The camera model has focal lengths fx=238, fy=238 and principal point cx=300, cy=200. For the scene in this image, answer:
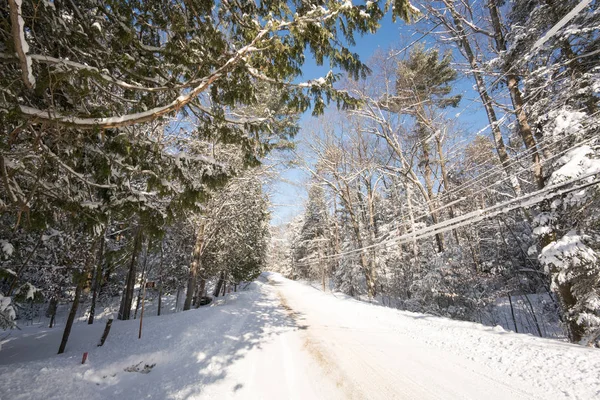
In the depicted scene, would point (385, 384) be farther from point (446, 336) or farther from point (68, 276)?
point (68, 276)

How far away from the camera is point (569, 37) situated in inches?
230

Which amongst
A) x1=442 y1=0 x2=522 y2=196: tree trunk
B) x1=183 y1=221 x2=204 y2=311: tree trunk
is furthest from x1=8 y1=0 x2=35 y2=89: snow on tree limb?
x1=183 y1=221 x2=204 y2=311: tree trunk

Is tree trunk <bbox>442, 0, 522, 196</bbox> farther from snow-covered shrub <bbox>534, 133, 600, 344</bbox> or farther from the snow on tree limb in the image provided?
the snow on tree limb

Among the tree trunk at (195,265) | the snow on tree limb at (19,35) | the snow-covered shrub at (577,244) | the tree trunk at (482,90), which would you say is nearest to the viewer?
the snow on tree limb at (19,35)

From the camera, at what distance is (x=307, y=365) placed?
474cm

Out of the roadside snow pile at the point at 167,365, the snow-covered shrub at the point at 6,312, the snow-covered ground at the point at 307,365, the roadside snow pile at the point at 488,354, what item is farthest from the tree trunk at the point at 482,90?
the snow-covered shrub at the point at 6,312

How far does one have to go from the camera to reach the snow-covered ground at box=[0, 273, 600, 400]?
143 inches

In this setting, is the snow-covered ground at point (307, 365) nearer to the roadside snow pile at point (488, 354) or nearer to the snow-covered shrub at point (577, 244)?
the roadside snow pile at point (488, 354)

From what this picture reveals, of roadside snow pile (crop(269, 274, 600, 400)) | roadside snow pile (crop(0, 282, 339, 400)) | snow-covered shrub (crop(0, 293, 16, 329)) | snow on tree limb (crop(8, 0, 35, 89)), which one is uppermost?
snow on tree limb (crop(8, 0, 35, 89))

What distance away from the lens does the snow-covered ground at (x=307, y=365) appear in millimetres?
3631

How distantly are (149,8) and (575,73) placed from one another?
9520mm

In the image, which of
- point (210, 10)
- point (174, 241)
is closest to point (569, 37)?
point (210, 10)

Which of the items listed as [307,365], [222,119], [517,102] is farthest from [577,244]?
[222,119]

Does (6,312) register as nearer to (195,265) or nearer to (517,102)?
(195,265)
